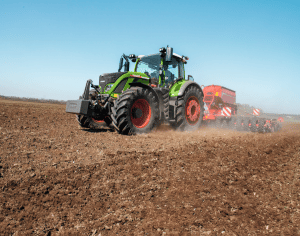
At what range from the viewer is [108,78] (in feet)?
22.1

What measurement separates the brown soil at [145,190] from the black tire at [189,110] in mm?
2733

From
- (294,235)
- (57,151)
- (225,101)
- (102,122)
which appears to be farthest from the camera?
(225,101)

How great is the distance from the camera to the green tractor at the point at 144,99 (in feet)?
18.9

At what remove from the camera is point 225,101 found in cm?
1185

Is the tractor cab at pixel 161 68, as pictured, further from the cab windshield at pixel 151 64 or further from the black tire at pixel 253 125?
the black tire at pixel 253 125

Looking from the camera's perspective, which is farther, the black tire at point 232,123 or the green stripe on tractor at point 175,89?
the black tire at point 232,123

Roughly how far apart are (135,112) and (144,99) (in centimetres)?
50

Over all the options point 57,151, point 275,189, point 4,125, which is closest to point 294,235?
point 275,189

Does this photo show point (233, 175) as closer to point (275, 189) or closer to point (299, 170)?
point (275, 189)

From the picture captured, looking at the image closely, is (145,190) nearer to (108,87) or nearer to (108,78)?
(108,87)

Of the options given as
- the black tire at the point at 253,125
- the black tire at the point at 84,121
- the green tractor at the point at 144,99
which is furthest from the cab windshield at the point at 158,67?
the black tire at the point at 253,125

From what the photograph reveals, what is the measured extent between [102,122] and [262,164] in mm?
5373

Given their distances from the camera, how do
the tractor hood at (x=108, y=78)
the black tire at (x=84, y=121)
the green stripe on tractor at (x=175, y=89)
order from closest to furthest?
1. the tractor hood at (x=108, y=78)
2. the black tire at (x=84, y=121)
3. the green stripe on tractor at (x=175, y=89)

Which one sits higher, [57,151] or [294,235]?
[57,151]
